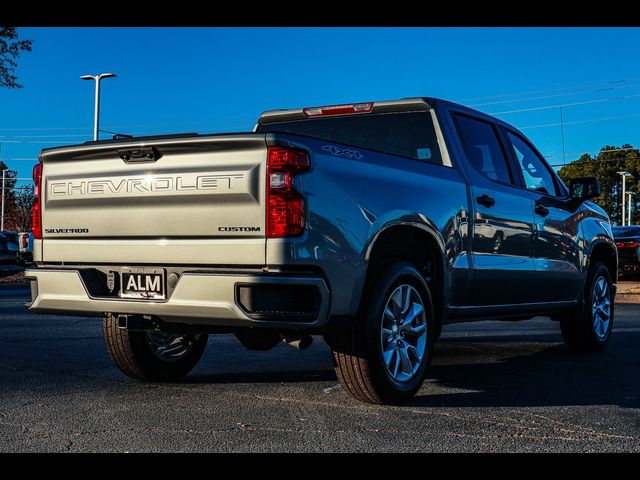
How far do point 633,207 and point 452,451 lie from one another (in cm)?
7352

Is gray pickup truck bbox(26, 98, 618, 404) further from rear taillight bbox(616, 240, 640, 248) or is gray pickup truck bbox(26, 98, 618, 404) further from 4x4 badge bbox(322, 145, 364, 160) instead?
rear taillight bbox(616, 240, 640, 248)

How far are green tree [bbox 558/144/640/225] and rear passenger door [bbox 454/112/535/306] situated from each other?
62494 mm

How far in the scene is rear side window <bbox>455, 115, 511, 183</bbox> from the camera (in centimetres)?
634

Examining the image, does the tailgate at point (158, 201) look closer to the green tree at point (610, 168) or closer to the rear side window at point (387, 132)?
the rear side window at point (387, 132)

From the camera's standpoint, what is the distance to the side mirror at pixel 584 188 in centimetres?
757

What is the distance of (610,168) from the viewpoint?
68500mm

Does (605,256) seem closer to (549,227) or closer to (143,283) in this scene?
(549,227)

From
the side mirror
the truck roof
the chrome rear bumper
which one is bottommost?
the chrome rear bumper

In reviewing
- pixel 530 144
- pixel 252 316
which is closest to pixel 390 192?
pixel 252 316

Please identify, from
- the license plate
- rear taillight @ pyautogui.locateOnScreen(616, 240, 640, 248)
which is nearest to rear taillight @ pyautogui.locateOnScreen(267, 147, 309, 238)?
the license plate

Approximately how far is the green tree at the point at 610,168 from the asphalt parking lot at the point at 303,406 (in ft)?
205

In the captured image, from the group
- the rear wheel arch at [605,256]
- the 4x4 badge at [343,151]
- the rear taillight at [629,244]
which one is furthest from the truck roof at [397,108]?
the rear taillight at [629,244]

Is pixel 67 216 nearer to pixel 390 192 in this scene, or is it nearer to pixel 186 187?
pixel 186 187

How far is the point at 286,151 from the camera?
4484mm
